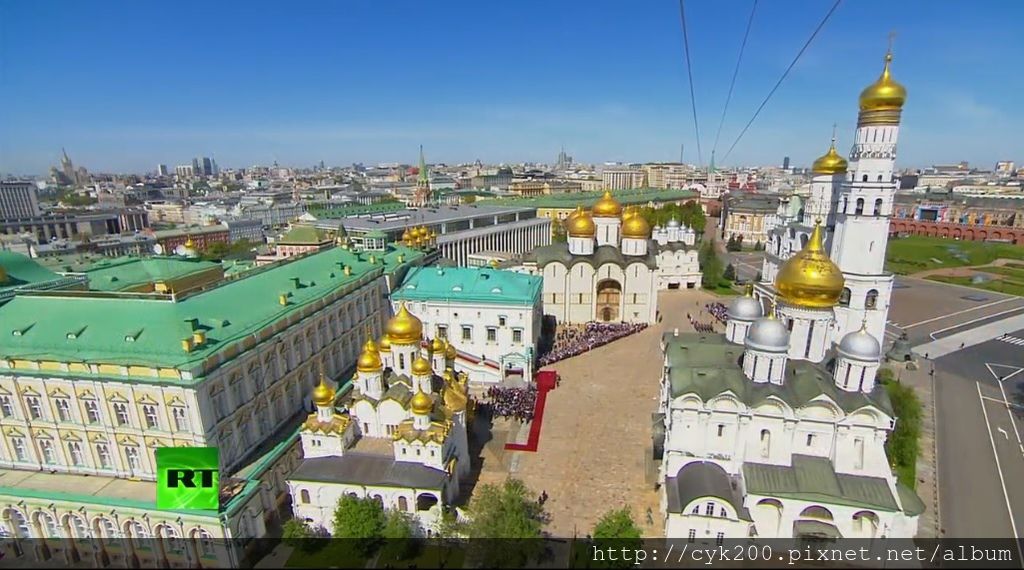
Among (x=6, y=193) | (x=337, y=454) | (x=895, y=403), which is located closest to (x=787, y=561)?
(x=895, y=403)

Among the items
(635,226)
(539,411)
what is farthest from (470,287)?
(635,226)

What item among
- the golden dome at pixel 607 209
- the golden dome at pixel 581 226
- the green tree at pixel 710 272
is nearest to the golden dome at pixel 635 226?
the golden dome at pixel 607 209

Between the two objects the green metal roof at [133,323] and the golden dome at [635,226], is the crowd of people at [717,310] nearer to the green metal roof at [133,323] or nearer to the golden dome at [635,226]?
the golden dome at [635,226]

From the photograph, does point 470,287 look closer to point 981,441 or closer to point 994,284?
point 981,441

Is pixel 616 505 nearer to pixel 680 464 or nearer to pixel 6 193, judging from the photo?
pixel 680 464

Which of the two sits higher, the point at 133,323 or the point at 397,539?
the point at 133,323

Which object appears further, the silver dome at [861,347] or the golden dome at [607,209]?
the golden dome at [607,209]

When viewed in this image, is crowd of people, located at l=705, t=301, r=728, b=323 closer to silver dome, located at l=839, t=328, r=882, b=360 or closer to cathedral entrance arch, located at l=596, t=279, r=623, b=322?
cathedral entrance arch, located at l=596, t=279, r=623, b=322
